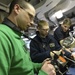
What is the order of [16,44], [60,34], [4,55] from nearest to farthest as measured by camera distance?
1. [4,55]
2. [16,44]
3. [60,34]

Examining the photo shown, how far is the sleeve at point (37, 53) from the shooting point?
2546mm

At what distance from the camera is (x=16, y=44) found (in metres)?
1.28

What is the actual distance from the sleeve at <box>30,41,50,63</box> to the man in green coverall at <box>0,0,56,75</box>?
1.04 meters

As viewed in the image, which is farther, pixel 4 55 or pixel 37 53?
pixel 37 53

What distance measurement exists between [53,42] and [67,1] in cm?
490

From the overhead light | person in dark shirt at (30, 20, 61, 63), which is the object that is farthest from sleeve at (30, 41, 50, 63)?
the overhead light

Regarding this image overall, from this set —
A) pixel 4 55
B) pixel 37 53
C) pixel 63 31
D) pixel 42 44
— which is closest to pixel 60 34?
pixel 63 31

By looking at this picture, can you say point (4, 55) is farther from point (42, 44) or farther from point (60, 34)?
point (60, 34)

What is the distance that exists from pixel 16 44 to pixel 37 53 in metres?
1.36

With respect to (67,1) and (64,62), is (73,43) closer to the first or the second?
(64,62)

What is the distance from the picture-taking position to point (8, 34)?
126 centimetres

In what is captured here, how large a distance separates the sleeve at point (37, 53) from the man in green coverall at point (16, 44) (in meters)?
→ 1.04

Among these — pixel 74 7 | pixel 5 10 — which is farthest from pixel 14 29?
pixel 74 7

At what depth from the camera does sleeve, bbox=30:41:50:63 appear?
100 inches
